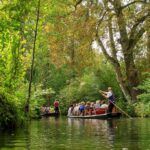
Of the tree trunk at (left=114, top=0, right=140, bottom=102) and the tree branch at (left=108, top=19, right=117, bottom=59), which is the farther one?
the tree branch at (left=108, top=19, right=117, bottom=59)

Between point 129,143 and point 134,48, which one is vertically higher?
point 134,48

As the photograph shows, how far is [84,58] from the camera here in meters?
32.9

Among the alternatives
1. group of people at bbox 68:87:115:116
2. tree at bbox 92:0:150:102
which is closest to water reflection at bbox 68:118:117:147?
group of people at bbox 68:87:115:116

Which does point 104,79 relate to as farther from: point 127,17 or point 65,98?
point 127,17

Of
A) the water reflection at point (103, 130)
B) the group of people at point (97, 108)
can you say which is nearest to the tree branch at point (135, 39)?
the group of people at point (97, 108)

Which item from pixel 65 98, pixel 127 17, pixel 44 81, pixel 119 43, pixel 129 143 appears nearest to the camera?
pixel 129 143

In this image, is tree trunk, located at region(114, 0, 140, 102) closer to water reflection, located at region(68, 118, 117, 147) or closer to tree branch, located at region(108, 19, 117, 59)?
tree branch, located at region(108, 19, 117, 59)

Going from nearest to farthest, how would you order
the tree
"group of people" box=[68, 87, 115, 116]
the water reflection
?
the water reflection, "group of people" box=[68, 87, 115, 116], the tree

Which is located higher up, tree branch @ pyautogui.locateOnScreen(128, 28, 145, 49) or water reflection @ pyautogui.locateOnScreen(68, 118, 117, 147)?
tree branch @ pyautogui.locateOnScreen(128, 28, 145, 49)

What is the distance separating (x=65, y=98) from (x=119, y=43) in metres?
18.2

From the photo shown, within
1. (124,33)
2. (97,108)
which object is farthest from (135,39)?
(97,108)

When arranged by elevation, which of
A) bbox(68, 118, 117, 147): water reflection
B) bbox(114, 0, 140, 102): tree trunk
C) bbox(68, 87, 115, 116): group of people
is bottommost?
bbox(68, 118, 117, 147): water reflection

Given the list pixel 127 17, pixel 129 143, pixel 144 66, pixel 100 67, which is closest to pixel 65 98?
pixel 100 67

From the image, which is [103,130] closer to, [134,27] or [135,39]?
[134,27]
